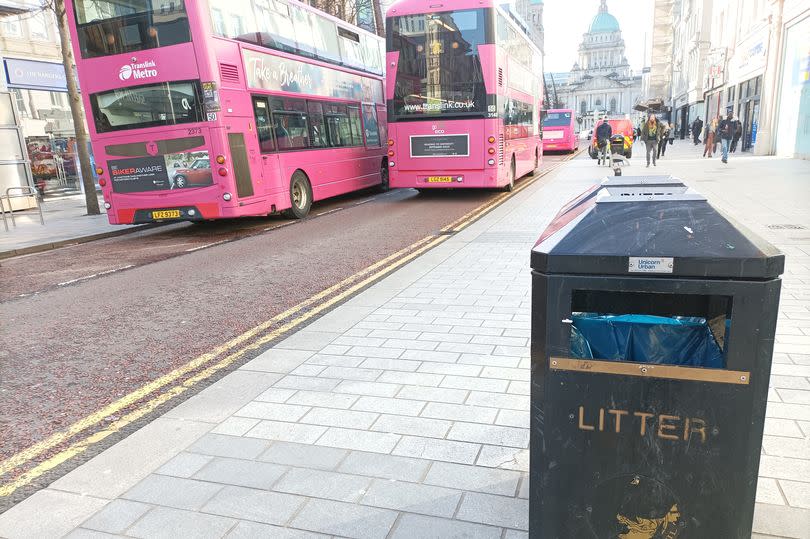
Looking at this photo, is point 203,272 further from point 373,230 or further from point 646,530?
point 646,530

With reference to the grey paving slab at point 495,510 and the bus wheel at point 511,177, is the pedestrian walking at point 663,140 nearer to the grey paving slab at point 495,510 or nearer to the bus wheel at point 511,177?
the bus wheel at point 511,177

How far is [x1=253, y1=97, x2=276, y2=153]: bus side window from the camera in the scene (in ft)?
34.8

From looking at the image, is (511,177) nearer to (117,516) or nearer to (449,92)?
(449,92)

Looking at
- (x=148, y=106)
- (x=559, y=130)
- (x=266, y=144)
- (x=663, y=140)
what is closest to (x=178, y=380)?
(x=148, y=106)

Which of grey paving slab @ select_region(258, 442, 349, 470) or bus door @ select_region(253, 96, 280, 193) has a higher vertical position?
bus door @ select_region(253, 96, 280, 193)

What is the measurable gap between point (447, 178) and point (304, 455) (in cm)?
1113

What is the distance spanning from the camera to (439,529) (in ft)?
7.35

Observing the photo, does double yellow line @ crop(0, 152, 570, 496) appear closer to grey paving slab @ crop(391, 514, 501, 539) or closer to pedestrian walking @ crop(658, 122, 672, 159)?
grey paving slab @ crop(391, 514, 501, 539)

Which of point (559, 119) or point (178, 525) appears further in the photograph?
point (559, 119)

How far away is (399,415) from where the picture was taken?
3.17 meters

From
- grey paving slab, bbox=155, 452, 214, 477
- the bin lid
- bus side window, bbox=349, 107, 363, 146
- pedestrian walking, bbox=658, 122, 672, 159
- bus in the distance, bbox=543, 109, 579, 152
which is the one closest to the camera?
the bin lid

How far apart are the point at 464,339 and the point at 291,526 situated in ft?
7.44

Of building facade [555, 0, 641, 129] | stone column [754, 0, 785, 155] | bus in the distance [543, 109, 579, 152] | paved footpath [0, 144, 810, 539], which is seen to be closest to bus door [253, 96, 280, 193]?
paved footpath [0, 144, 810, 539]

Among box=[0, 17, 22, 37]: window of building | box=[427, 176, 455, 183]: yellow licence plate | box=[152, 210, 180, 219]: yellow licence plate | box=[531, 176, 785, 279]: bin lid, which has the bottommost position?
box=[152, 210, 180, 219]: yellow licence plate
